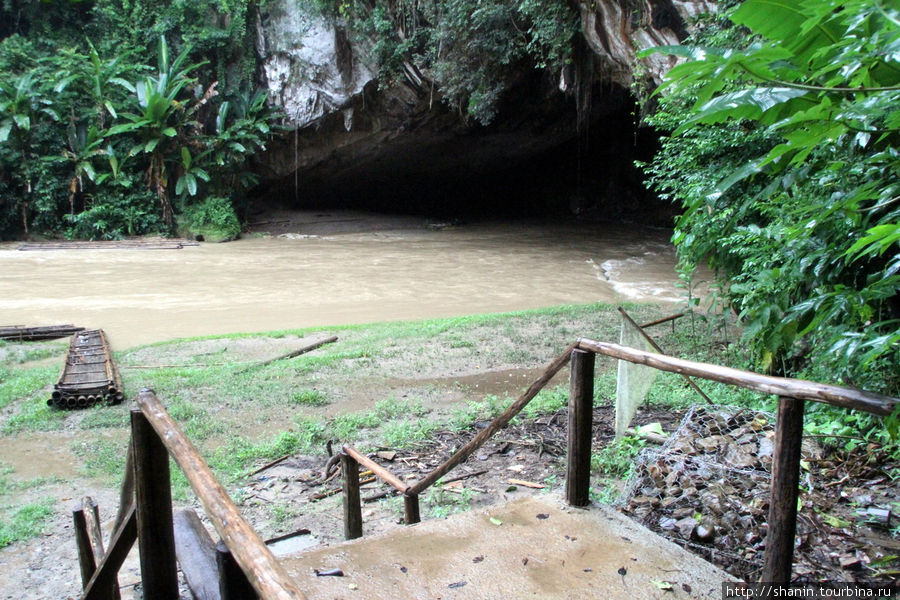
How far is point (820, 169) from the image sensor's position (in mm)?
2691

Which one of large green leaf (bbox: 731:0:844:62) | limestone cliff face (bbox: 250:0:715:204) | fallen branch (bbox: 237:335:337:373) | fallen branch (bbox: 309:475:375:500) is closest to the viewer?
large green leaf (bbox: 731:0:844:62)

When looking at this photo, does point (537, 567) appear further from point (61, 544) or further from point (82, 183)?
point (82, 183)

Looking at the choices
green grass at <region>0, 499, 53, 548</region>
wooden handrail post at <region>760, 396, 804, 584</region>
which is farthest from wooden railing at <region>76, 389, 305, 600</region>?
green grass at <region>0, 499, 53, 548</region>

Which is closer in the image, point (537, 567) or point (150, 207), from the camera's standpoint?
point (537, 567)

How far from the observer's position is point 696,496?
330 centimetres

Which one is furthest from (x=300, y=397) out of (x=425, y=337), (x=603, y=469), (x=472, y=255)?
(x=472, y=255)

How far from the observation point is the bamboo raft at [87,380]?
5.77 m

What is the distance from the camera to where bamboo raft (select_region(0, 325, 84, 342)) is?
8391 mm

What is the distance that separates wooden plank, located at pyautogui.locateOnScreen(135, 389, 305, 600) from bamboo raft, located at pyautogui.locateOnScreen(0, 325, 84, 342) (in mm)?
8087

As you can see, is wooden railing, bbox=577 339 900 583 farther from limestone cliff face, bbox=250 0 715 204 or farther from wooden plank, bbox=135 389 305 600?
limestone cliff face, bbox=250 0 715 204

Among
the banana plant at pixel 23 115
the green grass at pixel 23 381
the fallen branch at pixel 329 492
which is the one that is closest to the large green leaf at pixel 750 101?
the fallen branch at pixel 329 492

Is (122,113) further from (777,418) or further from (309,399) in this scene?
(777,418)

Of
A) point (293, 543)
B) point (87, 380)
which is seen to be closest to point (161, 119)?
point (87, 380)

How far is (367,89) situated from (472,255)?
223 inches
